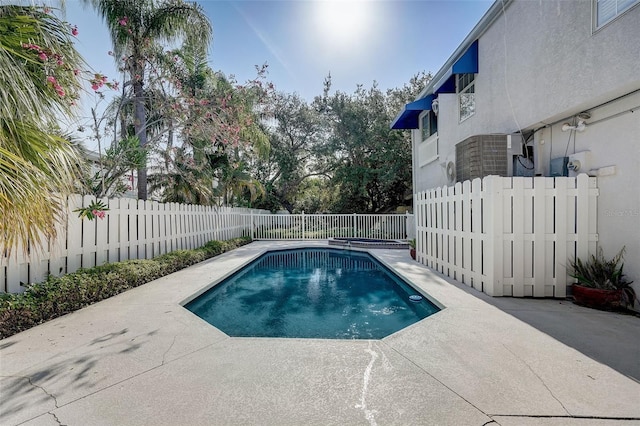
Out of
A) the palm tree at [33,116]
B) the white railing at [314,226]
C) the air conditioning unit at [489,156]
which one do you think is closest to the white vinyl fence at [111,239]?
the palm tree at [33,116]

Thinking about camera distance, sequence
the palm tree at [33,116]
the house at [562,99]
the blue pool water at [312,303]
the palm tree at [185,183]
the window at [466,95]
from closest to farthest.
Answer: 1. the palm tree at [33,116]
2. the house at [562,99]
3. the blue pool water at [312,303]
4. the window at [466,95]
5. the palm tree at [185,183]

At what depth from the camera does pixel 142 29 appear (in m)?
8.59

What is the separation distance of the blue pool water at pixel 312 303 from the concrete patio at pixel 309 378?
103 centimetres

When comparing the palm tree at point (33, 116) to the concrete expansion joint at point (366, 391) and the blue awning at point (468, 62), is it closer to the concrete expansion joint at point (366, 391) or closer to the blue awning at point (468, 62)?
the concrete expansion joint at point (366, 391)

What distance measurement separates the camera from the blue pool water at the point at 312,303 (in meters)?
4.55

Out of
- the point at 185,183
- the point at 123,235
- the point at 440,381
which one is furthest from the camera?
the point at 185,183

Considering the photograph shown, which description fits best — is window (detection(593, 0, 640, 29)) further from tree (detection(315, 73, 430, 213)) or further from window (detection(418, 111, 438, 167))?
tree (detection(315, 73, 430, 213))

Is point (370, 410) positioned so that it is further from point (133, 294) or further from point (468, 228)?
point (133, 294)

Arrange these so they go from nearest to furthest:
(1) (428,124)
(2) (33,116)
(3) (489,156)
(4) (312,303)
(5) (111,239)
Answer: (2) (33,116) → (4) (312,303) → (5) (111,239) → (3) (489,156) → (1) (428,124)

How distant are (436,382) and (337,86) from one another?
20583 millimetres

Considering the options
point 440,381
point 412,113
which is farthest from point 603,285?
point 412,113

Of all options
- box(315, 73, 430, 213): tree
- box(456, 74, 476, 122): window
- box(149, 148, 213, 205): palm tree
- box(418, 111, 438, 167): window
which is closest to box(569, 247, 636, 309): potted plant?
box(456, 74, 476, 122): window

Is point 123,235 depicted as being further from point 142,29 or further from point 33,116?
point 142,29

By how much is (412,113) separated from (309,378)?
12.0 m
